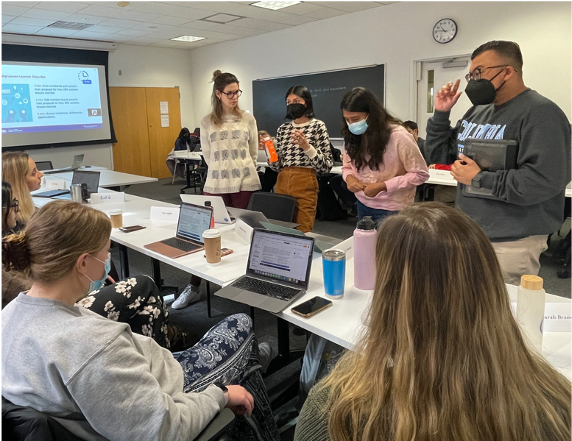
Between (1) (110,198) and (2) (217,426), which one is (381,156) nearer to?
(2) (217,426)

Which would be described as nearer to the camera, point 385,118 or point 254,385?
point 254,385

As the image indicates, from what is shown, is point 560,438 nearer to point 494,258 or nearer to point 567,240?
point 494,258

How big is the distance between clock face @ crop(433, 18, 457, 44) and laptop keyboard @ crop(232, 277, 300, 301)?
4.61 metres

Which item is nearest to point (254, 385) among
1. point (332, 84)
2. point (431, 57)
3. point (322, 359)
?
point (322, 359)

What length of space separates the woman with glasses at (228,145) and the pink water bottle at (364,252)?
4.39 feet

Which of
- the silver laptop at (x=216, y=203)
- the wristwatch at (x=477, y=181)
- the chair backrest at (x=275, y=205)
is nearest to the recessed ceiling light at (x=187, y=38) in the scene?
the chair backrest at (x=275, y=205)

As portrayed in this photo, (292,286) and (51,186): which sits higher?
(51,186)

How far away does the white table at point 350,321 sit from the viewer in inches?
43.5

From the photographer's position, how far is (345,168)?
2.40 m

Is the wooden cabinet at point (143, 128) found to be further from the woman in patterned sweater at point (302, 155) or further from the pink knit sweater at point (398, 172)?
the pink knit sweater at point (398, 172)

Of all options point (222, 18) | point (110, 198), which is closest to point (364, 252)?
point (110, 198)

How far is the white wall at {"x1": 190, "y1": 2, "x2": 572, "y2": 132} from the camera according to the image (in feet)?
14.5

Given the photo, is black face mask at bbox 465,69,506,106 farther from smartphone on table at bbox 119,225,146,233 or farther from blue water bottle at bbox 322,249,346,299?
smartphone on table at bbox 119,225,146,233

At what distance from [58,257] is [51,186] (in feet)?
10.3
